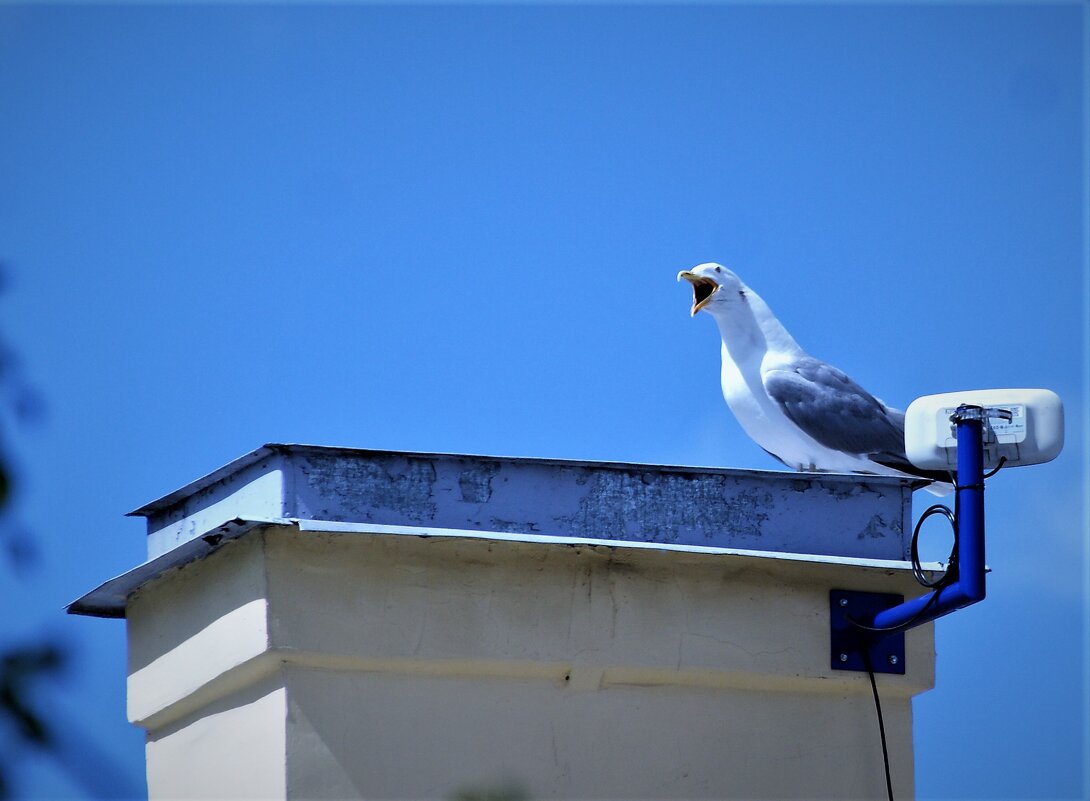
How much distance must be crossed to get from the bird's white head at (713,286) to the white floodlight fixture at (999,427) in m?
4.87

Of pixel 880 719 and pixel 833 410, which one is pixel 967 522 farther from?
pixel 833 410

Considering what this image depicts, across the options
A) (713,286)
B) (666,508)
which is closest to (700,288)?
(713,286)

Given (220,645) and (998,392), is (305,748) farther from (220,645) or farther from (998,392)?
(998,392)

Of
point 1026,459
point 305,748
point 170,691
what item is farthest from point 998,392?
point 170,691

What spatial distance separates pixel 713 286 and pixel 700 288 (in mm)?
105

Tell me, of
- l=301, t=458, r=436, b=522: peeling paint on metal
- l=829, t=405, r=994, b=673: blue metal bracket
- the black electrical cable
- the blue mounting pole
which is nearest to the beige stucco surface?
the black electrical cable

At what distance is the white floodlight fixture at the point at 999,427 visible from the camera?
532 cm

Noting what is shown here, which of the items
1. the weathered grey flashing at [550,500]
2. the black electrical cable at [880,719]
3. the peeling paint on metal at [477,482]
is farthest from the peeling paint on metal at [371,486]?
the black electrical cable at [880,719]

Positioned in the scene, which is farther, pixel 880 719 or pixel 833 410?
pixel 833 410

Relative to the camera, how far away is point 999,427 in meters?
5.33

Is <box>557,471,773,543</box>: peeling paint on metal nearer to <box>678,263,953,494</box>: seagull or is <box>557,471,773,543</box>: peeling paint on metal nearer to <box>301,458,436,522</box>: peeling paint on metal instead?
<box>301,458,436,522</box>: peeling paint on metal

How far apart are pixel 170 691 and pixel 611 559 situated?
170 centimetres

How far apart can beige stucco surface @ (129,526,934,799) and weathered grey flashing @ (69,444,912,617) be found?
0.11m

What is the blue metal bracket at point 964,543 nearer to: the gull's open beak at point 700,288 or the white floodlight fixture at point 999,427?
the white floodlight fixture at point 999,427
